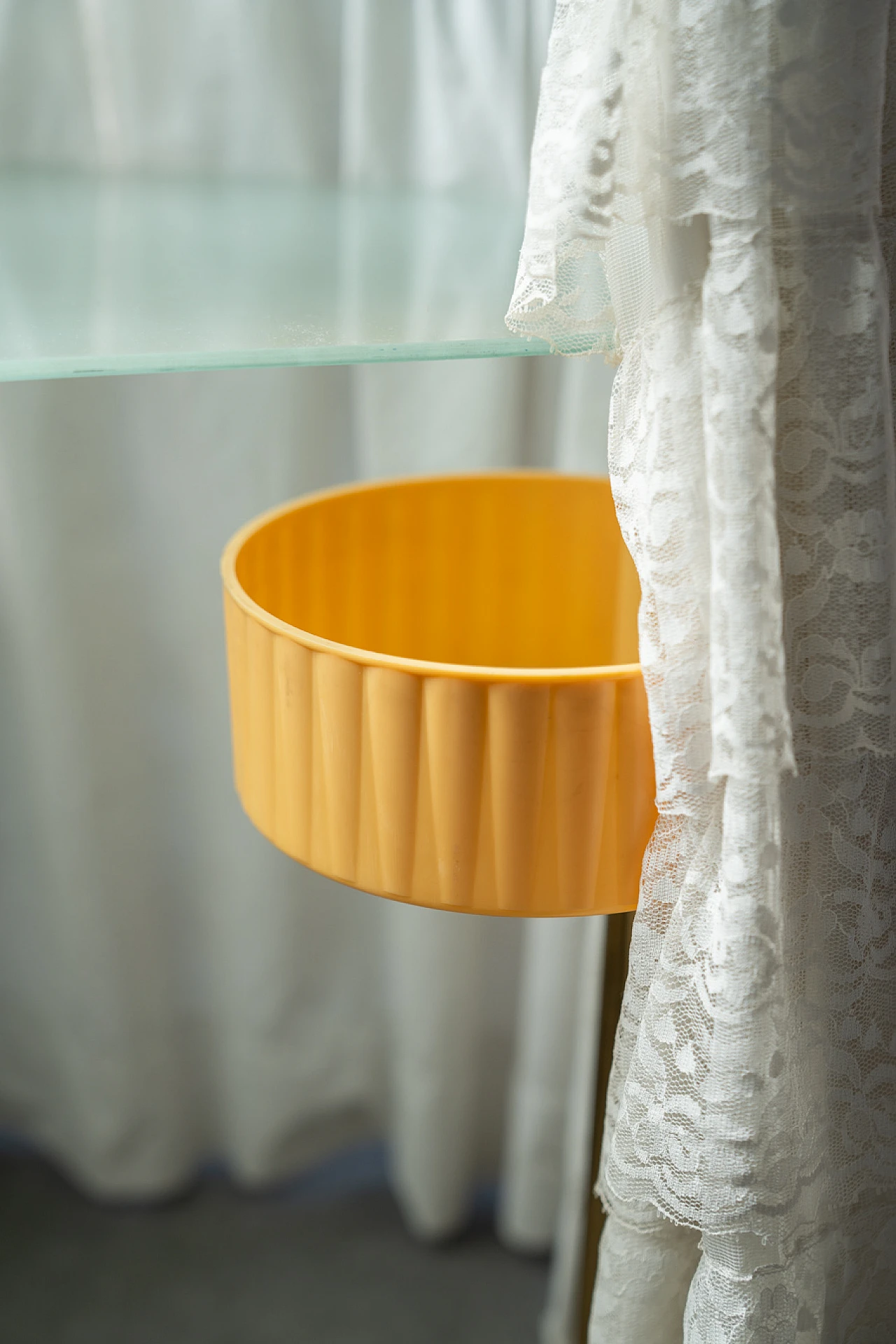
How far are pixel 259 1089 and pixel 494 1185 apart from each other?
31cm

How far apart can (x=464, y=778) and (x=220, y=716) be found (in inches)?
27.0

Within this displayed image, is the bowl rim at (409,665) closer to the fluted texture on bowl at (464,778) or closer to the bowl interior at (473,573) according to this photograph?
the fluted texture on bowl at (464,778)

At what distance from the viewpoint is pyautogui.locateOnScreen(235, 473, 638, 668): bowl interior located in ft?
2.68

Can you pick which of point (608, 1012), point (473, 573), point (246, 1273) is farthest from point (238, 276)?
point (246, 1273)

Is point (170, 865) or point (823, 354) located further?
point (170, 865)

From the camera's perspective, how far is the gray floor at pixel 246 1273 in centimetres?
122

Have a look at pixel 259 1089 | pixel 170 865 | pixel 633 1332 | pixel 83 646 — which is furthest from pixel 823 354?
pixel 259 1089

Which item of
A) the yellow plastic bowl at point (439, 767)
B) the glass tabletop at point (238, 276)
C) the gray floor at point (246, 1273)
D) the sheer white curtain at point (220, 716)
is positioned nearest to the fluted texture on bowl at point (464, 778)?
the yellow plastic bowl at point (439, 767)

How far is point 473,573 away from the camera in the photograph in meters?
0.88

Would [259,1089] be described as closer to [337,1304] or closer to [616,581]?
[337,1304]

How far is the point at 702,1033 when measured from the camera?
0.58 metres

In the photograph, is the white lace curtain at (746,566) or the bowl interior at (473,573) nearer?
the white lace curtain at (746,566)

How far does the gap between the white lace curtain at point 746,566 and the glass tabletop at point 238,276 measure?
93 millimetres

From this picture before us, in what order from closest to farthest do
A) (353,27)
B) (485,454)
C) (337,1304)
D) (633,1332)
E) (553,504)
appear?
(633,1332) < (553,504) < (353,27) < (485,454) < (337,1304)
